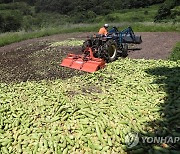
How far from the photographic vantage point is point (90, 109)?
290 inches

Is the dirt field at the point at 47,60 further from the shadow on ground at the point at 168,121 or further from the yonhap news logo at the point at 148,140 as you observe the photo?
the yonhap news logo at the point at 148,140

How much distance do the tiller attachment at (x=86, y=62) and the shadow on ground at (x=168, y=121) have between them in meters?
3.13

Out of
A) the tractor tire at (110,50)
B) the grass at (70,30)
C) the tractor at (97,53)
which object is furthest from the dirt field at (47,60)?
the grass at (70,30)

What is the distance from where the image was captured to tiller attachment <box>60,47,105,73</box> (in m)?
12.1

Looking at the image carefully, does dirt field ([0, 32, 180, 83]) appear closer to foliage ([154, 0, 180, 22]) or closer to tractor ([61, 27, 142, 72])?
tractor ([61, 27, 142, 72])

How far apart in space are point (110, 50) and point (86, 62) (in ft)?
6.70

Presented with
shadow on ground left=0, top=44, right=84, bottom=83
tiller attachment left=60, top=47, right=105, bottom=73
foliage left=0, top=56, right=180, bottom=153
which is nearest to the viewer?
foliage left=0, top=56, right=180, bottom=153

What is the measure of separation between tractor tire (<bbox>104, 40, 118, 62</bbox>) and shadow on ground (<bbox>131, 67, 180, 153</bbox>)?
3893mm

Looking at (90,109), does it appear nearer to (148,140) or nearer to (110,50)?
(148,140)

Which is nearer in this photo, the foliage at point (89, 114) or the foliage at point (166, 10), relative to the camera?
the foliage at point (89, 114)

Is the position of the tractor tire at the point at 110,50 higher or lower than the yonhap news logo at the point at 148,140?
higher

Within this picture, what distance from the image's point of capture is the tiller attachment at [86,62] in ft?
39.7

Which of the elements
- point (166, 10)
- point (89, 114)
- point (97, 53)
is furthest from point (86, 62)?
point (166, 10)

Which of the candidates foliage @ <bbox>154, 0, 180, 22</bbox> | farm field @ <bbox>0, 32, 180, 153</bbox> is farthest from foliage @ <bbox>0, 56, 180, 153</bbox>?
foliage @ <bbox>154, 0, 180, 22</bbox>
